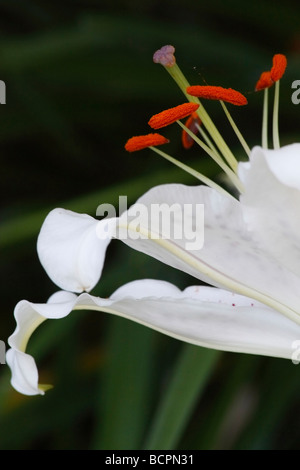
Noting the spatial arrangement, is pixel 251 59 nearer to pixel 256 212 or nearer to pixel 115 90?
pixel 115 90

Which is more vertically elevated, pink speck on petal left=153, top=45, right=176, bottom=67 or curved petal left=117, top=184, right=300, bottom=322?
pink speck on petal left=153, top=45, right=176, bottom=67

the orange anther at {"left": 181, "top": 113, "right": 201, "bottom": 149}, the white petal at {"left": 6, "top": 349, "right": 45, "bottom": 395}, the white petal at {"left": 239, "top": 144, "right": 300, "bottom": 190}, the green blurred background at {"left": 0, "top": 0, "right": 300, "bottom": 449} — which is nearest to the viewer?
the white petal at {"left": 239, "top": 144, "right": 300, "bottom": 190}

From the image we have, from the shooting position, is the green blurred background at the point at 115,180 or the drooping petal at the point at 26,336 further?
the green blurred background at the point at 115,180

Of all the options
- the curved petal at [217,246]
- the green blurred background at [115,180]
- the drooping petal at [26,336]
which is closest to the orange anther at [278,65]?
the curved petal at [217,246]

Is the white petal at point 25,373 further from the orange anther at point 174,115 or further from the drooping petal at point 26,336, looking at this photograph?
the orange anther at point 174,115

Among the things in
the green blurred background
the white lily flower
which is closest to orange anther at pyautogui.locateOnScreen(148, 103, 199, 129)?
the white lily flower

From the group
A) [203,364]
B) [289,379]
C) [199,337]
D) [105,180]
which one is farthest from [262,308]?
[105,180]

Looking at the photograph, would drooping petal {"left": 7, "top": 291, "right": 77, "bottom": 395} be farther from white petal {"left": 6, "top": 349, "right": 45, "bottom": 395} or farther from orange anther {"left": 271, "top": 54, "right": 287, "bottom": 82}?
orange anther {"left": 271, "top": 54, "right": 287, "bottom": 82}

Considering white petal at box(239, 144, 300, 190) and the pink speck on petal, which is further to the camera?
the pink speck on petal
